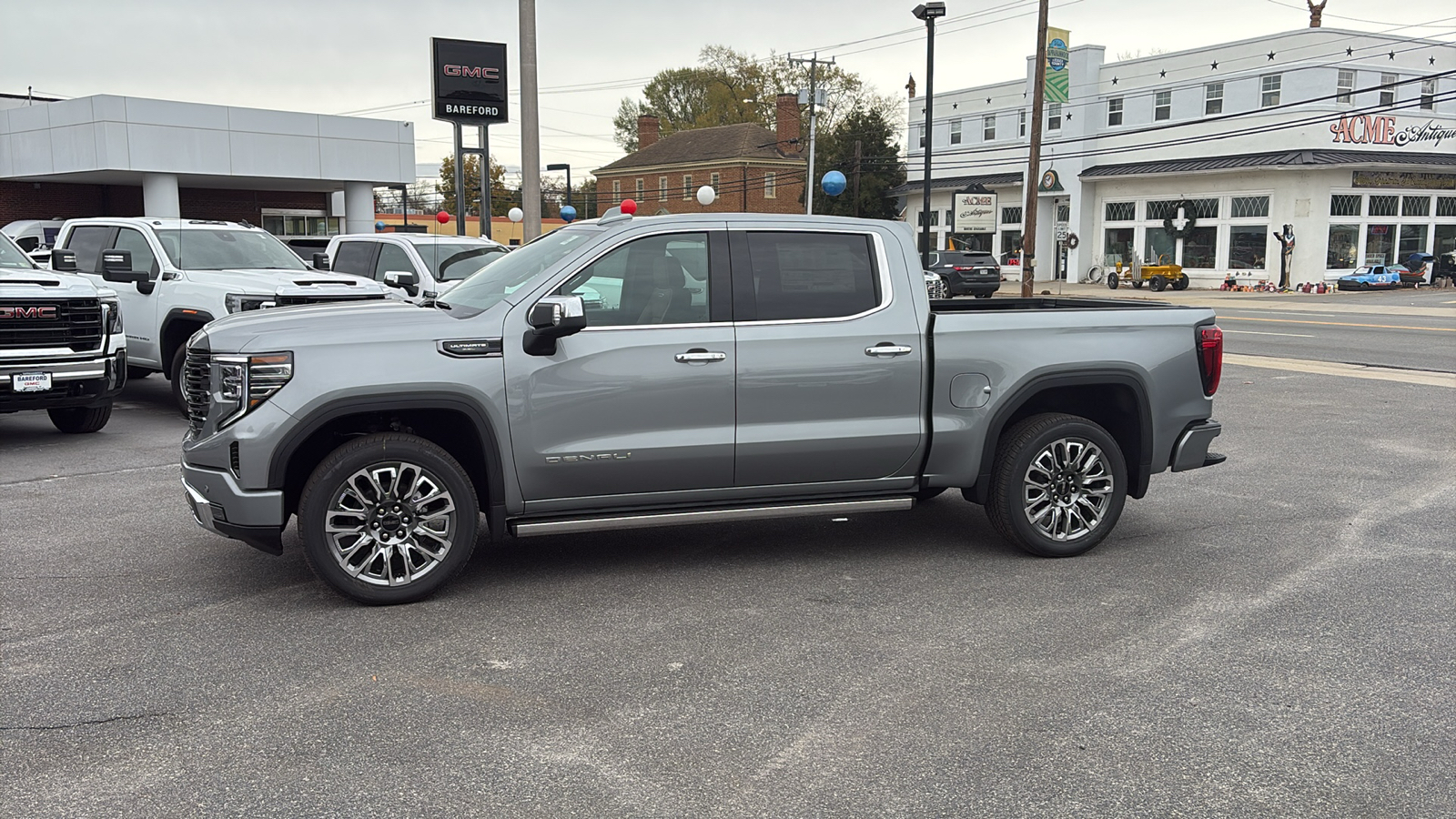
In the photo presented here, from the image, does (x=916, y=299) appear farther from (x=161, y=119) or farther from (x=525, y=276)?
(x=161, y=119)

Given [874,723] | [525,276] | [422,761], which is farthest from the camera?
[525,276]

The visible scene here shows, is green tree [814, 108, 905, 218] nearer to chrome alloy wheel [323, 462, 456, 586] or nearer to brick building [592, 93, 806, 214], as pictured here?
brick building [592, 93, 806, 214]

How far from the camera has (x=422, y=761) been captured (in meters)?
4.00

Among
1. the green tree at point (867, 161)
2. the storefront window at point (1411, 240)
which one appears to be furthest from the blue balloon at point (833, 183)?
the storefront window at point (1411, 240)

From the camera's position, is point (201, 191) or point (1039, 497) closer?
point (1039, 497)

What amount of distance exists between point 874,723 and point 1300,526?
14.0 ft

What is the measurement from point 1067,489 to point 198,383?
14.8ft

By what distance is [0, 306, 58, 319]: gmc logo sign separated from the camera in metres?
9.73

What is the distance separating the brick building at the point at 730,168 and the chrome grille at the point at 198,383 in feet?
191

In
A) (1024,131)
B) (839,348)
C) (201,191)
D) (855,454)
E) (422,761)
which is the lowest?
(422,761)

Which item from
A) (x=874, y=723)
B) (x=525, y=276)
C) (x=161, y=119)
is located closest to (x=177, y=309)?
(x=525, y=276)

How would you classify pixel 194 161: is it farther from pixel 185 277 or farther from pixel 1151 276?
pixel 1151 276

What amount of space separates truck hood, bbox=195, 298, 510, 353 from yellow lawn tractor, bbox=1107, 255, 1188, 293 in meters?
43.2

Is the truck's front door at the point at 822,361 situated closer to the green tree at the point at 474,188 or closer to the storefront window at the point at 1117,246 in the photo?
the storefront window at the point at 1117,246
